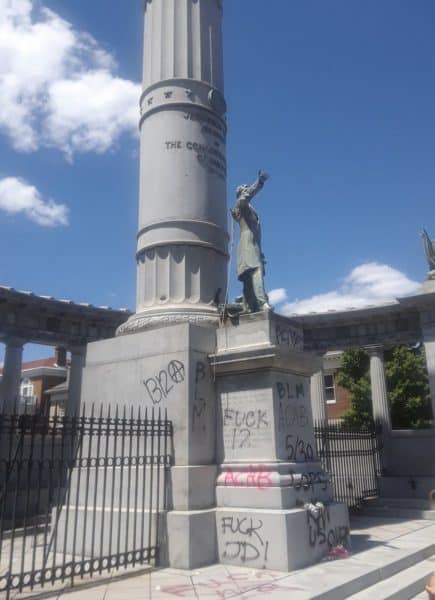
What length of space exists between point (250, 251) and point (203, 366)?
288 centimetres

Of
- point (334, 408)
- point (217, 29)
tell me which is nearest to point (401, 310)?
point (217, 29)

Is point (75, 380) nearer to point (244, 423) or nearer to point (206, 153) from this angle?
point (206, 153)

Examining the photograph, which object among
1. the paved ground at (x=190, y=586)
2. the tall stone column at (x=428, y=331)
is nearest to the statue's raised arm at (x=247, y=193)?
the paved ground at (x=190, y=586)

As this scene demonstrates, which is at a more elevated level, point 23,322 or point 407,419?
point 23,322

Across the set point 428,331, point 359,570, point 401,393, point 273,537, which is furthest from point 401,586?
point 401,393

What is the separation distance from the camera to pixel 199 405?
34.8 ft

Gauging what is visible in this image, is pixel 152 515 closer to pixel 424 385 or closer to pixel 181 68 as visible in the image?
pixel 181 68

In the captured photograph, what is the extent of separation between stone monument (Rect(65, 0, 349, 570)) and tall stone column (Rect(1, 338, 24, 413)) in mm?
11830

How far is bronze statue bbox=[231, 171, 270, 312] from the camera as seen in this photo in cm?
1159

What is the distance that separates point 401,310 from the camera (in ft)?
86.8

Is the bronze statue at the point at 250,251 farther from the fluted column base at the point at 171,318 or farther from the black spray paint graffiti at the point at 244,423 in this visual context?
the black spray paint graffiti at the point at 244,423

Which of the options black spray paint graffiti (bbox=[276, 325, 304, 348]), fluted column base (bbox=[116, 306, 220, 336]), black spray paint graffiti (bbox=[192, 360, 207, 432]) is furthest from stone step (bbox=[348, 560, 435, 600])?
fluted column base (bbox=[116, 306, 220, 336])

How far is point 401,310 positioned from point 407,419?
666 inches

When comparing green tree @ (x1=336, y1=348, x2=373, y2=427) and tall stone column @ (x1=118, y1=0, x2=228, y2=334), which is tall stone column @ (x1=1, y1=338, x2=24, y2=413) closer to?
tall stone column @ (x1=118, y1=0, x2=228, y2=334)
